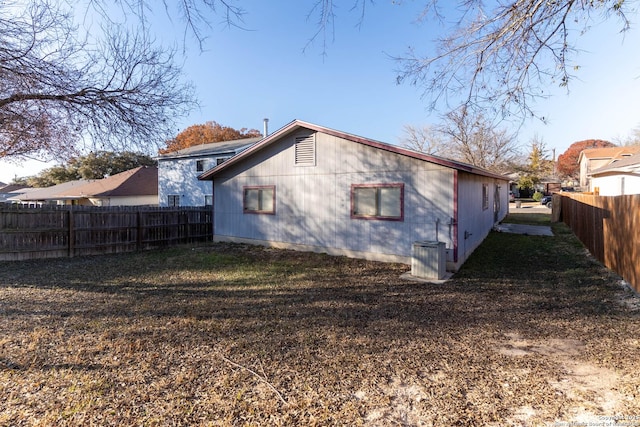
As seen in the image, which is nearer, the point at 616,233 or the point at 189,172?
the point at 616,233

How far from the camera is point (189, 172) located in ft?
79.2

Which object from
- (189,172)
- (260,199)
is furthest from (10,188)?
(260,199)

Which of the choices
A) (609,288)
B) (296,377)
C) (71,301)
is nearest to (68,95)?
(71,301)

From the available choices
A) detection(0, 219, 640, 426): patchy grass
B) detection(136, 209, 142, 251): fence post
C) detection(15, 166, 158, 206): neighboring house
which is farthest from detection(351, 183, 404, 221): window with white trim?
detection(15, 166, 158, 206): neighboring house

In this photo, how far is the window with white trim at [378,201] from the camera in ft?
29.1

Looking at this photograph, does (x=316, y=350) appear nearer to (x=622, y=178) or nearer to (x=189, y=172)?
(x=189, y=172)

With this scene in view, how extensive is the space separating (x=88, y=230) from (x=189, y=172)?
14.2 meters

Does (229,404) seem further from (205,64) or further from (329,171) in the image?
(329,171)

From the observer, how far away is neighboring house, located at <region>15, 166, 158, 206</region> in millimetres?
26812

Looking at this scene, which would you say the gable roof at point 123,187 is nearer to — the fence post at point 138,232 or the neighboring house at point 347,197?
the fence post at point 138,232

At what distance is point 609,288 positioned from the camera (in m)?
6.25

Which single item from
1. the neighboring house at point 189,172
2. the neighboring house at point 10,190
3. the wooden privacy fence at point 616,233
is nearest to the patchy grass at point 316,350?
the wooden privacy fence at point 616,233

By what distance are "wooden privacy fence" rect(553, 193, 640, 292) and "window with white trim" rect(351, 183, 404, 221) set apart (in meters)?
4.38

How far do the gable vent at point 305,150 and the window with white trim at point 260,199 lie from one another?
141cm
